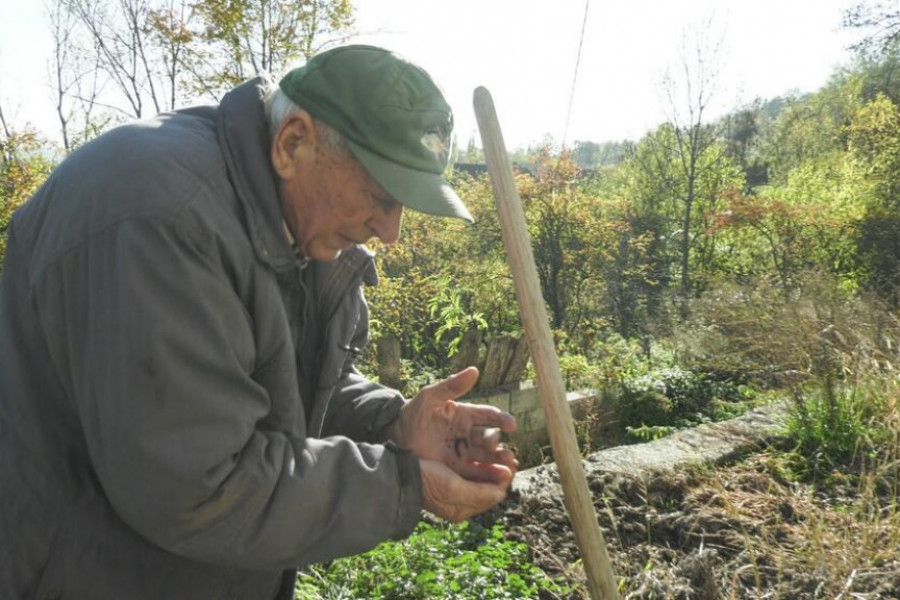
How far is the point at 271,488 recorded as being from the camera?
119 cm

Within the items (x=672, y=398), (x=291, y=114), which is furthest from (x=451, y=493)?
(x=672, y=398)

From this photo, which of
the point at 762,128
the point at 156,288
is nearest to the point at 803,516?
the point at 156,288

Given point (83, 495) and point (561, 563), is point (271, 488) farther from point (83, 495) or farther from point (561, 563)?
point (561, 563)

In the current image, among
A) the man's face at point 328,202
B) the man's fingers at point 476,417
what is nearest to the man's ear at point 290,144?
the man's face at point 328,202

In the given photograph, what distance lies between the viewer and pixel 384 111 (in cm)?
132

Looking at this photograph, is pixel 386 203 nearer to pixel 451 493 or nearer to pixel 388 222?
pixel 388 222

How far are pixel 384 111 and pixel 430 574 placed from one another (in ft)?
7.29

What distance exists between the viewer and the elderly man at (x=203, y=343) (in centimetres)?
109

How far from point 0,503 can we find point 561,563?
259cm

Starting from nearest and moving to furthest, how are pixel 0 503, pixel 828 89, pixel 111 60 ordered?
pixel 0 503
pixel 111 60
pixel 828 89

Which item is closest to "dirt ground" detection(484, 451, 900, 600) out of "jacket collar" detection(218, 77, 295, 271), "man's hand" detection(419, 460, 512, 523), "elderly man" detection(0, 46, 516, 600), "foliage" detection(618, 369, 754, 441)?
"man's hand" detection(419, 460, 512, 523)

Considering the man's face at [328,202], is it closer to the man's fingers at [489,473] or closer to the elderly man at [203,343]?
the elderly man at [203,343]

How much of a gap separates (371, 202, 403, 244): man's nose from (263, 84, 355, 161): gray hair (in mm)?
150

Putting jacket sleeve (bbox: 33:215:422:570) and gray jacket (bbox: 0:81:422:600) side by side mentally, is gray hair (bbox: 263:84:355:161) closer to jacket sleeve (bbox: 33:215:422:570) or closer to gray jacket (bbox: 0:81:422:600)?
gray jacket (bbox: 0:81:422:600)
